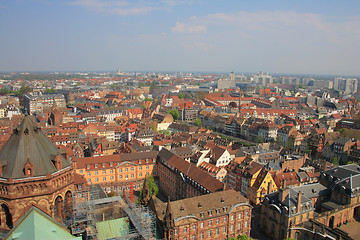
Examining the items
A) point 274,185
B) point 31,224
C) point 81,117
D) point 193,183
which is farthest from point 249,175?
point 81,117

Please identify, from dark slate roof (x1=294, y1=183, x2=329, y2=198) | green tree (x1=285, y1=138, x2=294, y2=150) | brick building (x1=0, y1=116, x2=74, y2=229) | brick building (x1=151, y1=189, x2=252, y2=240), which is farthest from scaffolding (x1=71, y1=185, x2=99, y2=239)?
green tree (x1=285, y1=138, x2=294, y2=150)

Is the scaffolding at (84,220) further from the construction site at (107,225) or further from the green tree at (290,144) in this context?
the green tree at (290,144)

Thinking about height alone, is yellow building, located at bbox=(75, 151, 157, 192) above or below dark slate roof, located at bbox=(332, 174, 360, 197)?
below

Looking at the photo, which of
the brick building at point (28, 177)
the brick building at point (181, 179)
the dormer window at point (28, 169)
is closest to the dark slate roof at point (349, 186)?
the brick building at point (181, 179)

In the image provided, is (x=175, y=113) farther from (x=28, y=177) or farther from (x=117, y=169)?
(x=28, y=177)

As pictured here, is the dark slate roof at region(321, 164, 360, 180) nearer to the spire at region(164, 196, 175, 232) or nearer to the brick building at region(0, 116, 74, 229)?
the spire at region(164, 196, 175, 232)

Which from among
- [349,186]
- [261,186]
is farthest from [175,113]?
[349,186]
